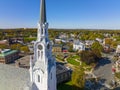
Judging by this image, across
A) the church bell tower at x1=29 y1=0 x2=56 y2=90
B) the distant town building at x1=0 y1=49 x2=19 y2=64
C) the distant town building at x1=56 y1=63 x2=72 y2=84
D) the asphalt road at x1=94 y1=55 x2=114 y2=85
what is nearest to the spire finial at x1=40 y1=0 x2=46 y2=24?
the church bell tower at x1=29 y1=0 x2=56 y2=90

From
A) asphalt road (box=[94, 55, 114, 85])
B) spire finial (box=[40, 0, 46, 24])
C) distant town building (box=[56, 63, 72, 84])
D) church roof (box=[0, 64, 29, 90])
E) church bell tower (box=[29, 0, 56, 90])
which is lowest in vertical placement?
asphalt road (box=[94, 55, 114, 85])

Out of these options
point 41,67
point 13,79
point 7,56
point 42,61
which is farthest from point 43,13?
point 7,56

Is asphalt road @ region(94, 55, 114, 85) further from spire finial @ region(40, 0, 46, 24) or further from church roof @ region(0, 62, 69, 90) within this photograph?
spire finial @ region(40, 0, 46, 24)

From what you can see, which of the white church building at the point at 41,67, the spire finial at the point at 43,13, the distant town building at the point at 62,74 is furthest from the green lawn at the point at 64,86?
the spire finial at the point at 43,13

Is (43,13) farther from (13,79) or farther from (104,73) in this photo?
(104,73)

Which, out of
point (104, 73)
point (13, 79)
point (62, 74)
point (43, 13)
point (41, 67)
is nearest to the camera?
point (43, 13)

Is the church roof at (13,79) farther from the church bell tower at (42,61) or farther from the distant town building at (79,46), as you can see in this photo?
the distant town building at (79,46)
